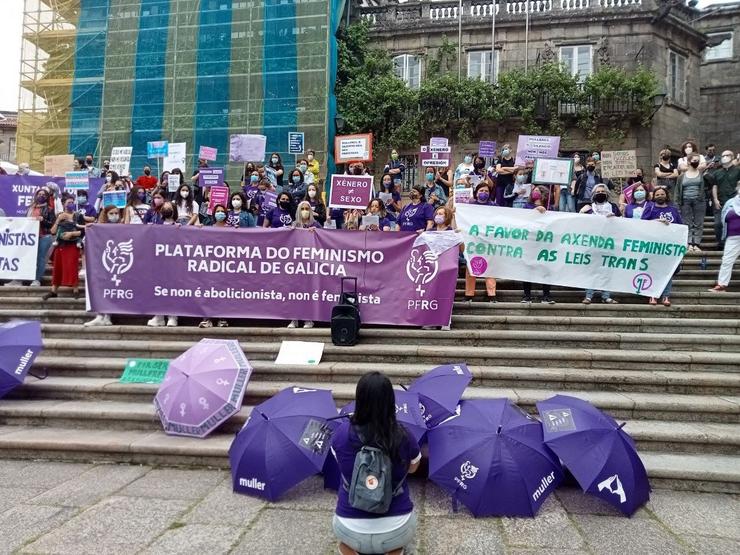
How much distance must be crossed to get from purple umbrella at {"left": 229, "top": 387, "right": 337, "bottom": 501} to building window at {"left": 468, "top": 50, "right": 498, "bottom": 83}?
19.2 m

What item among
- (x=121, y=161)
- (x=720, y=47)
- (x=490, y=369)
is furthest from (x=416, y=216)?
(x=720, y=47)

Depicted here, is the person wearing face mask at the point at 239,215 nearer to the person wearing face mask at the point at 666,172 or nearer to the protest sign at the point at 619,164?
the protest sign at the point at 619,164

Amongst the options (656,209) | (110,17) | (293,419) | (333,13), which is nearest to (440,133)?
(333,13)

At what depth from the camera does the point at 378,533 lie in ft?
8.98

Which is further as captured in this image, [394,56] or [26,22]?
[26,22]

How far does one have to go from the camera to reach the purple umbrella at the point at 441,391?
4.30 meters

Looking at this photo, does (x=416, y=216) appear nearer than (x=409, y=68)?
Yes

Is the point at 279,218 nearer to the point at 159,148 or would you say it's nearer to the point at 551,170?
the point at 551,170

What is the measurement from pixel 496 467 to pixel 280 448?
1.63 meters

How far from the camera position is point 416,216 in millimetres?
9141

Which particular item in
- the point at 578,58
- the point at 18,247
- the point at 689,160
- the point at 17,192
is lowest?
the point at 18,247

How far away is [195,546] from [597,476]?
2.93m

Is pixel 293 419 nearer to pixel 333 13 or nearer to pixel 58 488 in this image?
pixel 58 488

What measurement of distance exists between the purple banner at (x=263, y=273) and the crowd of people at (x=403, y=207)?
0.90 ft
